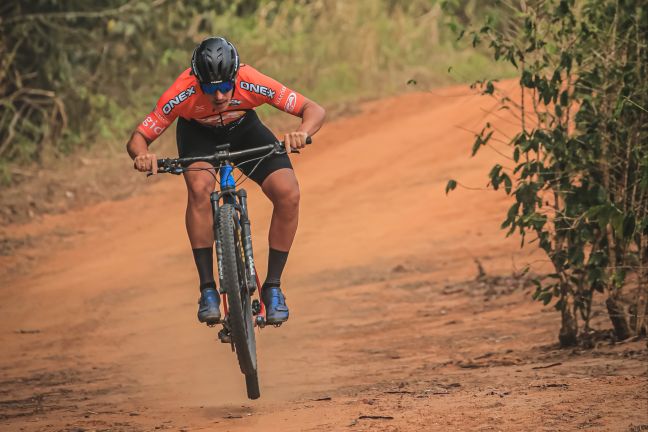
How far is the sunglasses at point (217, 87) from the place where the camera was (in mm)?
6277

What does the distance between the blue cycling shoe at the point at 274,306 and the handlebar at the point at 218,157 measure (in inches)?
33.9

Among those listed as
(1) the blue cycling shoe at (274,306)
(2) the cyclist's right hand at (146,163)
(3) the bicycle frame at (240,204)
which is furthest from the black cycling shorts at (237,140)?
(1) the blue cycling shoe at (274,306)

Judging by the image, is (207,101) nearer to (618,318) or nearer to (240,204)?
(240,204)

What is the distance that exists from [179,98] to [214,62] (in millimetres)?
407

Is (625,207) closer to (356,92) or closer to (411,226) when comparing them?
(411,226)

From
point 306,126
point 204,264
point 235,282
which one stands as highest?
point 306,126

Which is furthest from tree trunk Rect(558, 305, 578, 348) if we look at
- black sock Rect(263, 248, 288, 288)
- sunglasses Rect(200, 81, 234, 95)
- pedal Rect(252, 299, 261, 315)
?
sunglasses Rect(200, 81, 234, 95)

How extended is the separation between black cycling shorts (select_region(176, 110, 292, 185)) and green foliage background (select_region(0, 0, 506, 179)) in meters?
9.51

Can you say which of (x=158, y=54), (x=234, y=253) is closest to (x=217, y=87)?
(x=234, y=253)

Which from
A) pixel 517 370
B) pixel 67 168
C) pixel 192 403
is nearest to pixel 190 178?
pixel 192 403

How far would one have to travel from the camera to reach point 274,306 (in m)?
6.66

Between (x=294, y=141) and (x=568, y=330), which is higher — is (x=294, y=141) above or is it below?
above

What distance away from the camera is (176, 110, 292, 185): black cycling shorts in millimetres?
6637

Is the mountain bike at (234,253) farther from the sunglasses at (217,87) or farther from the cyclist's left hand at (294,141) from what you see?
the sunglasses at (217,87)
